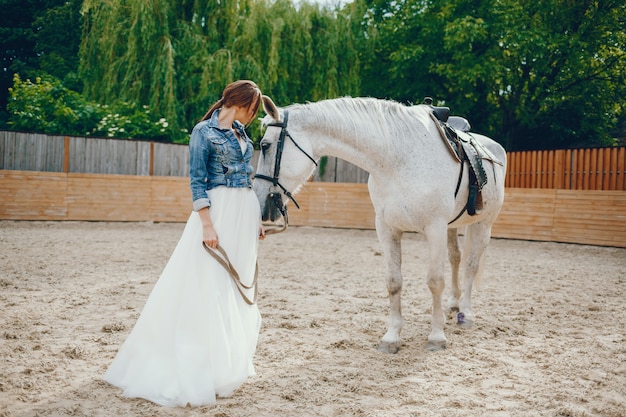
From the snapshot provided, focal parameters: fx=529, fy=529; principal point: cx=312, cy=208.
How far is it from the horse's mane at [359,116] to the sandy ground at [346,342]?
1.63 metres

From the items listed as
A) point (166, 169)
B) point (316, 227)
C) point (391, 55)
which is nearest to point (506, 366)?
point (316, 227)

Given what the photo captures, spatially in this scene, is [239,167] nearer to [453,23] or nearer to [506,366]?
[506,366]

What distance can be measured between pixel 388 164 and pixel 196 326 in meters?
1.75

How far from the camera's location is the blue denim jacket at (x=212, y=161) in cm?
294

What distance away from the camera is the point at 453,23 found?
53.0ft

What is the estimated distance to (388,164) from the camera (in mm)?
3775

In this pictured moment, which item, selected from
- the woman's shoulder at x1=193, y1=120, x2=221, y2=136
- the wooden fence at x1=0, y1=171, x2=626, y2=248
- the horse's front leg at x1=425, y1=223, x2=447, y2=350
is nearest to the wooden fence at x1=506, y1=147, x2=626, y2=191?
the wooden fence at x1=0, y1=171, x2=626, y2=248

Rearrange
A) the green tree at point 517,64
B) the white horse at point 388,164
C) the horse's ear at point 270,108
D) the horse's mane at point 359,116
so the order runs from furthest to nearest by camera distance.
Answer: the green tree at point 517,64 < the horse's mane at point 359,116 < the white horse at point 388,164 < the horse's ear at point 270,108

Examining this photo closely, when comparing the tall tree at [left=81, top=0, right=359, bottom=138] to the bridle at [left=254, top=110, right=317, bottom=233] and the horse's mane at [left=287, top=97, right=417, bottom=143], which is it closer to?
the horse's mane at [left=287, top=97, right=417, bottom=143]

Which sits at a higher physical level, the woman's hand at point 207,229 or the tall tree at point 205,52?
the tall tree at point 205,52

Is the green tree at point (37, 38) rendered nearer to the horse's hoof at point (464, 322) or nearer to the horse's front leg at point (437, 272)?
the horse's hoof at point (464, 322)

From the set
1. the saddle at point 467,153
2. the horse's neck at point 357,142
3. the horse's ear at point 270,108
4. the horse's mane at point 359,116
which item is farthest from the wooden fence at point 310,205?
the horse's ear at point 270,108

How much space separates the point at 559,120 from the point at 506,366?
1682 cm

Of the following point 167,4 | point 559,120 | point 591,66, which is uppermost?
point 167,4
